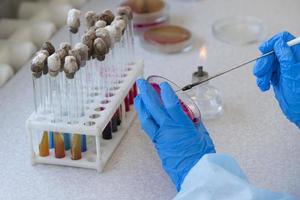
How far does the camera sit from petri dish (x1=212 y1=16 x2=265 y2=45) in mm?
1818

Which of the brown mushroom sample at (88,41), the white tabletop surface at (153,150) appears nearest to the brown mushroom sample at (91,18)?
the brown mushroom sample at (88,41)

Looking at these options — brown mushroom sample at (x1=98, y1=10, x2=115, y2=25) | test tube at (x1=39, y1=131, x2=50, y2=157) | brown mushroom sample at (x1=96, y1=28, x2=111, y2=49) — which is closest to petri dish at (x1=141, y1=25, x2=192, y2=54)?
brown mushroom sample at (x1=98, y1=10, x2=115, y2=25)

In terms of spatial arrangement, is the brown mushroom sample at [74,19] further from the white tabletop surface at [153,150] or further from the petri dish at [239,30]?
the petri dish at [239,30]

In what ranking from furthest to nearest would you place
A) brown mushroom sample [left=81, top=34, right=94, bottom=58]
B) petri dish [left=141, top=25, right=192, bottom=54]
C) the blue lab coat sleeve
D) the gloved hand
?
petri dish [left=141, top=25, right=192, bottom=54], brown mushroom sample [left=81, top=34, right=94, bottom=58], the gloved hand, the blue lab coat sleeve

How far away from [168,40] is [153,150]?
50 cm

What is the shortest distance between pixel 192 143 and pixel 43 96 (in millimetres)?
383

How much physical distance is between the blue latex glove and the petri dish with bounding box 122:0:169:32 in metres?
0.61

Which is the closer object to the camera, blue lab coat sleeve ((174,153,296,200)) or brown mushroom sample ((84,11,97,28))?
blue lab coat sleeve ((174,153,296,200))

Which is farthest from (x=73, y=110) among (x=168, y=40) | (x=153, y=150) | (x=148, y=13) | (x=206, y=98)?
(x=148, y=13)

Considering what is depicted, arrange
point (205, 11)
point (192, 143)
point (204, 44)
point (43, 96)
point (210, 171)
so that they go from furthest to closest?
point (205, 11) → point (204, 44) → point (43, 96) → point (192, 143) → point (210, 171)

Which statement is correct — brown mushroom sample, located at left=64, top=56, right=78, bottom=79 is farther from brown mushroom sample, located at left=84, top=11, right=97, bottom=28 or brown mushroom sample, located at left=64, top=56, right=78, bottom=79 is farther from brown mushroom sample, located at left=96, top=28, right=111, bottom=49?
brown mushroom sample, located at left=84, top=11, right=97, bottom=28

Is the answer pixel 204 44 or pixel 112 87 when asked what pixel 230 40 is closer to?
pixel 204 44

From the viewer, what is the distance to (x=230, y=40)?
182 centimetres

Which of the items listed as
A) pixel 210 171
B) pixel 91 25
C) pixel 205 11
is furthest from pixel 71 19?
pixel 205 11
